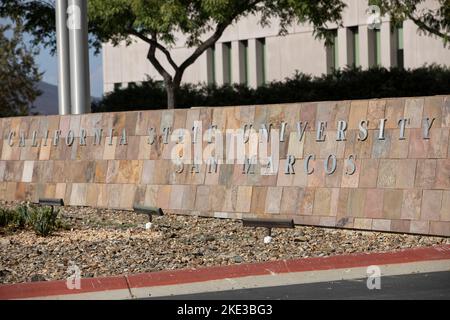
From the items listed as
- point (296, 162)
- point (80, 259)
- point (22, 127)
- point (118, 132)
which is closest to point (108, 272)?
point (80, 259)

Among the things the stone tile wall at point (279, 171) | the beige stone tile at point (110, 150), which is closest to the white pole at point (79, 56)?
the stone tile wall at point (279, 171)

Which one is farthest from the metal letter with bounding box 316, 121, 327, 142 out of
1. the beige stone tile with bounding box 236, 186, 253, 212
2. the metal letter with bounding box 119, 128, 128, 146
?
the metal letter with bounding box 119, 128, 128, 146

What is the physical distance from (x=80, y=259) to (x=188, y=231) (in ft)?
10.6

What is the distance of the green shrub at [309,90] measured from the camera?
32812mm

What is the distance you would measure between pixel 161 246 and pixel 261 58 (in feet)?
104

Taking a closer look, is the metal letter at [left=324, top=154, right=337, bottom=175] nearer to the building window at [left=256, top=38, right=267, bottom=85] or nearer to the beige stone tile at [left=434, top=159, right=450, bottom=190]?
the beige stone tile at [left=434, top=159, right=450, bottom=190]

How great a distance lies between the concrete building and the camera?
38312mm

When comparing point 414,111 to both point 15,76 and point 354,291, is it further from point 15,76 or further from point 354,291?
point 15,76

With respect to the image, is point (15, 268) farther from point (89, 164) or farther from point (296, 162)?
point (89, 164)

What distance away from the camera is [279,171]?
1709 centimetres

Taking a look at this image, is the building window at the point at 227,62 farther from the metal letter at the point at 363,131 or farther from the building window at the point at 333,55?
the metal letter at the point at 363,131

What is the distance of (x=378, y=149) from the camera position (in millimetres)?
15695

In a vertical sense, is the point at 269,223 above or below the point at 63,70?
below

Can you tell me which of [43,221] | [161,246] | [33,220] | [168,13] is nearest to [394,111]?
[161,246]
